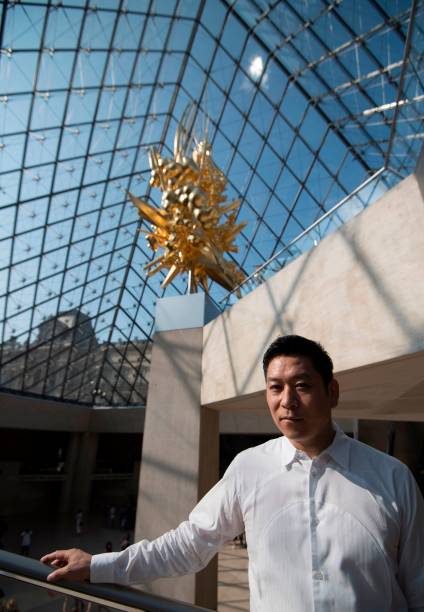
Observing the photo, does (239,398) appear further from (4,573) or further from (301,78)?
(301,78)

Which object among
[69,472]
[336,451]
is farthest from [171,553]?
[69,472]

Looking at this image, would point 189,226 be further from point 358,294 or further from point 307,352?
point 307,352

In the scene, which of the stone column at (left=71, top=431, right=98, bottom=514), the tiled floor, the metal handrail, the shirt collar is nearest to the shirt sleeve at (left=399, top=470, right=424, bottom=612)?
the shirt collar

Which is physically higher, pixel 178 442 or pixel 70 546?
pixel 178 442

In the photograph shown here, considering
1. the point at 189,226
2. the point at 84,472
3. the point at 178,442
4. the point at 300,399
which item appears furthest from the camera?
the point at 84,472

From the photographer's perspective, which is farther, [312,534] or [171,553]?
[171,553]

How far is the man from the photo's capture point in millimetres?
1010

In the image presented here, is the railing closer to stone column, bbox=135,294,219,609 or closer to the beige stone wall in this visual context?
the beige stone wall

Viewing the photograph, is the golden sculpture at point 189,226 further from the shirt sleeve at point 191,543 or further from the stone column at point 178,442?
the shirt sleeve at point 191,543

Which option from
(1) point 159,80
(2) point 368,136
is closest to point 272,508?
(2) point 368,136

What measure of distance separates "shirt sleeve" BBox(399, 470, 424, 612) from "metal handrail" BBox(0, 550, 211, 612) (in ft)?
Result: 1.74

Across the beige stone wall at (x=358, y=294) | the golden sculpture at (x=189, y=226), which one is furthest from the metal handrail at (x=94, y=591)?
the golden sculpture at (x=189, y=226)

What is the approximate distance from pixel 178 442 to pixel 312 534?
540 cm

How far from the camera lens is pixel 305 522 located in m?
1.11
